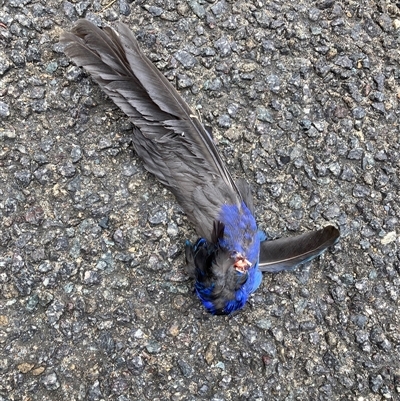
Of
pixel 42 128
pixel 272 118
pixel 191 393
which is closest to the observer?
pixel 191 393

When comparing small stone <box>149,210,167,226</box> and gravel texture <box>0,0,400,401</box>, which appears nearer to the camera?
gravel texture <box>0,0,400,401</box>

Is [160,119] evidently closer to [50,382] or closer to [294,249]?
[294,249]

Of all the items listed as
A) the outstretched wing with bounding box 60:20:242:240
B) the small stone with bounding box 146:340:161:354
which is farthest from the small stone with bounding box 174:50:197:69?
the small stone with bounding box 146:340:161:354

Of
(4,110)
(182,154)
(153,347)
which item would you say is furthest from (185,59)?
(153,347)

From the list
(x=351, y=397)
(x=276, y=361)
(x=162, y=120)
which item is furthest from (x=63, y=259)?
(x=351, y=397)

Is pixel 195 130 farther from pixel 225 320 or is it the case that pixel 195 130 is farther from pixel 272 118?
pixel 225 320

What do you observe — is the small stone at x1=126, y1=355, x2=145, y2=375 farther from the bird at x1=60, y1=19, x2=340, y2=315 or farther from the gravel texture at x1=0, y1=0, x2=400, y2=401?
the bird at x1=60, y1=19, x2=340, y2=315

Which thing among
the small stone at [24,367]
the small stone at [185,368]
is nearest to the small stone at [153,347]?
the small stone at [185,368]
